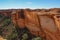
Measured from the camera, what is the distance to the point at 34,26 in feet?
56.6

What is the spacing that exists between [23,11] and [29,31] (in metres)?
2.56

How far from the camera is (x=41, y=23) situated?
51.6ft

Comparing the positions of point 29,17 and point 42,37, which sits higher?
point 29,17

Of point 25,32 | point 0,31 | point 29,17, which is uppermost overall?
point 29,17

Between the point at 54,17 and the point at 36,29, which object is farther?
the point at 36,29

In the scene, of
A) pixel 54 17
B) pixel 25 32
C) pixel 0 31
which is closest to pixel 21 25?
pixel 25 32

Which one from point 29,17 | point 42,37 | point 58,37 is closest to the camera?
point 58,37

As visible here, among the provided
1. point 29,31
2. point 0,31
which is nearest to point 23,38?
point 29,31

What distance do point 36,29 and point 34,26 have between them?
54 centimetres

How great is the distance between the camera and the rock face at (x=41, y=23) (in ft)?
46.1

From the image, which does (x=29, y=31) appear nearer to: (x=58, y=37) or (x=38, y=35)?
(x=38, y=35)

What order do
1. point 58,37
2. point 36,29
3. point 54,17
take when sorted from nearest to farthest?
point 58,37, point 54,17, point 36,29

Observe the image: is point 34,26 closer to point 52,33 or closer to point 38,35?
point 38,35

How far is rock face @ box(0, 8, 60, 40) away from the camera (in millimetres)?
14055
